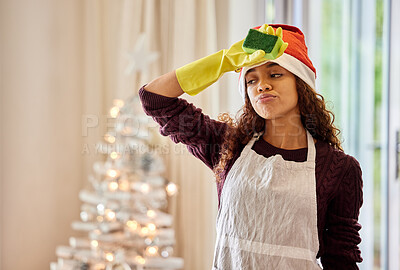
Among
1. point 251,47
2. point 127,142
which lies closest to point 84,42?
point 127,142

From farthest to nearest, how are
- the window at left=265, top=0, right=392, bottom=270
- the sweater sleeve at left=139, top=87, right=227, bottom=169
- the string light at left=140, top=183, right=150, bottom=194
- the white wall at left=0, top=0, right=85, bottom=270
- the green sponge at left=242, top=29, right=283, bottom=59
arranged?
1. the white wall at left=0, top=0, right=85, bottom=270
2. the window at left=265, top=0, right=392, bottom=270
3. the string light at left=140, top=183, right=150, bottom=194
4. the sweater sleeve at left=139, top=87, right=227, bottom=169
5. the green sponge at left=242, top=29, right=283, bottom=59

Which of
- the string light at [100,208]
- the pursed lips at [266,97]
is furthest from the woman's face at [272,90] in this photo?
the string light at [100,208]

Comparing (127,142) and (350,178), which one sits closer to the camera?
(350,178)

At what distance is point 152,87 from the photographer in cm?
101

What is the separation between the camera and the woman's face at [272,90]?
976 mm

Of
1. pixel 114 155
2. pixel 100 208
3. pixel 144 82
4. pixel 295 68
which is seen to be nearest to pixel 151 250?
pixel 100 208

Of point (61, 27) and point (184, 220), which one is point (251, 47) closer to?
point (184, 220)

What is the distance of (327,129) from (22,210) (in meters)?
1.70

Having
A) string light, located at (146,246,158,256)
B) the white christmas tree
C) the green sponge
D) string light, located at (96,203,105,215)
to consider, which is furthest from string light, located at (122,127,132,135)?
the green sponge

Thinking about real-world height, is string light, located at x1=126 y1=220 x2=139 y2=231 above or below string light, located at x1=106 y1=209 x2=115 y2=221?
below

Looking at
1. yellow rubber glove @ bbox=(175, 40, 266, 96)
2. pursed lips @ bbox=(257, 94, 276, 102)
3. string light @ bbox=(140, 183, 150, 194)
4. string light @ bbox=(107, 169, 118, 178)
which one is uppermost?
yellow rubber glove @ bbox=(175, 40, 266, 96)

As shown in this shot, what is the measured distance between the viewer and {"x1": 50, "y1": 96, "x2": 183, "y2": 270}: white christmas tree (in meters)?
1.76

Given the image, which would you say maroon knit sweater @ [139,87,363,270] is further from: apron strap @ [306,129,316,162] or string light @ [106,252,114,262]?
string light @ [106,252,114,262]

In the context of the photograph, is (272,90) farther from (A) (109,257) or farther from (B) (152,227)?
(A) (109,257)
